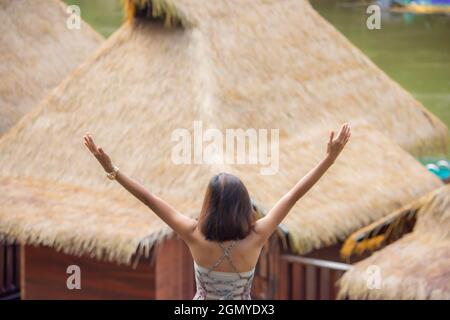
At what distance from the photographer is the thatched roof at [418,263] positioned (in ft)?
21.1

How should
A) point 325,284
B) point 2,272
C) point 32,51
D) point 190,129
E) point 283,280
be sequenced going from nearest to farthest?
1. point 325,284
2. point 283,280
3. point 190,129
4. point 2,272
5. point 32,51

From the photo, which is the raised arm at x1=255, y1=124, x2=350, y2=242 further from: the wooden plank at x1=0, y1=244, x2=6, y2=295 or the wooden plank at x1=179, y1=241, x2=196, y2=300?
the wooden plank at x1=0, y1=244, x2=6, y2=295

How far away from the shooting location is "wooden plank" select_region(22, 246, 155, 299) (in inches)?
319

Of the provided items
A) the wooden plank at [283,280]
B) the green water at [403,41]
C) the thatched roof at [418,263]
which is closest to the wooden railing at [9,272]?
the wooden plank at [283,280]

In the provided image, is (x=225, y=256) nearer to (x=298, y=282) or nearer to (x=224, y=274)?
(x=224, y=274)

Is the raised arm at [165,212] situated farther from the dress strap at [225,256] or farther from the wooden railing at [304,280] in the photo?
the wooden railing at [304,280]

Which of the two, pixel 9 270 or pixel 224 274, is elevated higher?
pixel 224 274

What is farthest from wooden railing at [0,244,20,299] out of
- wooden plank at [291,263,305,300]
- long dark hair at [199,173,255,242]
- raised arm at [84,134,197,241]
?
long dark hair at [199,173,255,242]

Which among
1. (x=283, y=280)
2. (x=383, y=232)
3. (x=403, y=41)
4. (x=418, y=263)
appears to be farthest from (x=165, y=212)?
(x=403, y=41)

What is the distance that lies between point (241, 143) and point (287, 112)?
37.6 inches

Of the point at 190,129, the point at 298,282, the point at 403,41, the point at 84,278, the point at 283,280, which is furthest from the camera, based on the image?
the point at 403,41

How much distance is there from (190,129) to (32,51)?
142 inches

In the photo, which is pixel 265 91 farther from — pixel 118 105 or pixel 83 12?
pixel 83 12

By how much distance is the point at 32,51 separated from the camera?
37.5 ft
